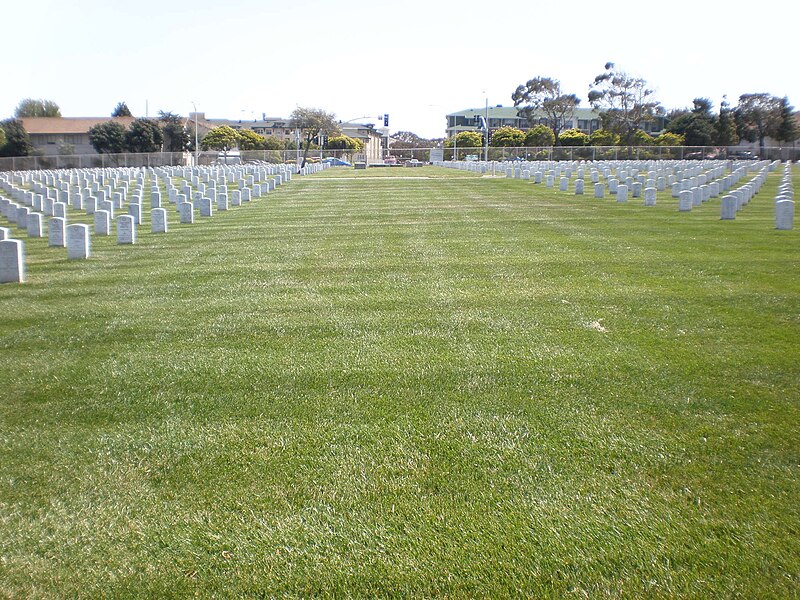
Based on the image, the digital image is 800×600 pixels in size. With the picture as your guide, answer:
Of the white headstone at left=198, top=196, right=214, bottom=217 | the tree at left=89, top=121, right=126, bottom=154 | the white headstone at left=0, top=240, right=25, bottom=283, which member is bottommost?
the white headstone at left=0, top=240, right=25, bottom=283

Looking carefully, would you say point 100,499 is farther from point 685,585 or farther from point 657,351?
point 657,351

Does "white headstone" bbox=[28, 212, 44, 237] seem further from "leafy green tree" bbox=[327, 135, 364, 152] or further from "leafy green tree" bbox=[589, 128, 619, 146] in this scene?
"leafy green tree" bbox=[327, 135, 364, 152]

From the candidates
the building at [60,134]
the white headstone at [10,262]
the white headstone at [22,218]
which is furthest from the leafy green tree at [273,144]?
the white headstone at [10,262]

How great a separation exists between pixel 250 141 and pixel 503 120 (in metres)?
55.5

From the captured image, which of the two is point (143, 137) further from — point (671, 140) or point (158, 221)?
point (158, 221)

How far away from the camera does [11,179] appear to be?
151 ft

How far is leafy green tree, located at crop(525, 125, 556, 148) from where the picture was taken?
324 ft

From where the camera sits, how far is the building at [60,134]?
305 feet

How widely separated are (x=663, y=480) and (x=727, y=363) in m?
2.76

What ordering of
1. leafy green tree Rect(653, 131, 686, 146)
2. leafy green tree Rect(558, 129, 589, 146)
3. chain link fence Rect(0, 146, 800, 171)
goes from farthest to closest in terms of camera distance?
leafy green tree Rect(558, 129, 589, 146) → leafy green tree Rect(653, 131, 686, 146) → chain link fence Rect(0, 146, 800, 171)

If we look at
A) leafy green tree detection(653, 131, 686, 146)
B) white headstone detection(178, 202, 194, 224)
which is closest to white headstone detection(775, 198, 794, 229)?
white headstone detection(178, 202, 194, 224)

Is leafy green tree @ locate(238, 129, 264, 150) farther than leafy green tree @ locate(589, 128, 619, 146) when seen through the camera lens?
Yes

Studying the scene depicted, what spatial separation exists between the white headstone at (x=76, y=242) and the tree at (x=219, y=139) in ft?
279

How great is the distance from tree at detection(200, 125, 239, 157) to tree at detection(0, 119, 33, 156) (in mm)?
23994
